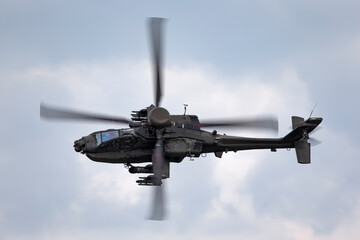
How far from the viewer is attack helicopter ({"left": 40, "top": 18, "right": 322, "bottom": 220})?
42.1 meters

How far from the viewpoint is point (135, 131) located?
43.5m

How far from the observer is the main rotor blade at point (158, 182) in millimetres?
39469

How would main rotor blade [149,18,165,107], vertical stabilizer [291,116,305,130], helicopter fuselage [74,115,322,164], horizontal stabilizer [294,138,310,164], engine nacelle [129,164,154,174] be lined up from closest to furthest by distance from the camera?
1. main rotor blade [149,18,165,107]
2. helicopter fuselage [74,115,322,164]
3. engine nacelle [129,164,154,174]
4. horizontal stabilizer [294,138,310,164]
5. vertical stabilizer [291,116,305,130]

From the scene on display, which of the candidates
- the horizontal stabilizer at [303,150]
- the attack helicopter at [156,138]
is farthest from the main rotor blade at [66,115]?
the horizontal stabilizer at [303,150]

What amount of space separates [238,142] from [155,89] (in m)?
7.03

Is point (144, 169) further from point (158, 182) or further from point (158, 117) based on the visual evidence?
point (158, 117)

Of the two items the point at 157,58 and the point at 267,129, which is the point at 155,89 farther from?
the point at 267,129

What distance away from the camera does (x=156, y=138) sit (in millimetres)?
43406

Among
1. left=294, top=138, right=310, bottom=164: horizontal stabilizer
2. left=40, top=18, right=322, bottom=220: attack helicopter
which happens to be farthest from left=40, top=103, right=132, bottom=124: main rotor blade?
left=294, top=138, right=310, bottom=164: horizontal stabilizer

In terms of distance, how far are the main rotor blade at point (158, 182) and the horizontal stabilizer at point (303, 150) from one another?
943cm

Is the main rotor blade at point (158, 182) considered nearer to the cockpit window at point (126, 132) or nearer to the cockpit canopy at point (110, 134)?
the cockpit window at point (126, 132)

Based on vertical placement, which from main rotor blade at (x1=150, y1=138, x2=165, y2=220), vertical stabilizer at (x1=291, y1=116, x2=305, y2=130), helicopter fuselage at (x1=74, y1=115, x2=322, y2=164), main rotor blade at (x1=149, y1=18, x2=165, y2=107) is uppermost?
main rotor blade at (x1=149, y1=18, x2=165, y2=107)

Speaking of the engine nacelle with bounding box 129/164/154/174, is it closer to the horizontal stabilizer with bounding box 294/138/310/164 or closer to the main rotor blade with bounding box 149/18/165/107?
the main rotor blade with bounding box 149/18/165/107

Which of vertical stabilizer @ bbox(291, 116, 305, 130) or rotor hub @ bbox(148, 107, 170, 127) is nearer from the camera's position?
rotor hub @ bbox(148, 107, 170, 127)
